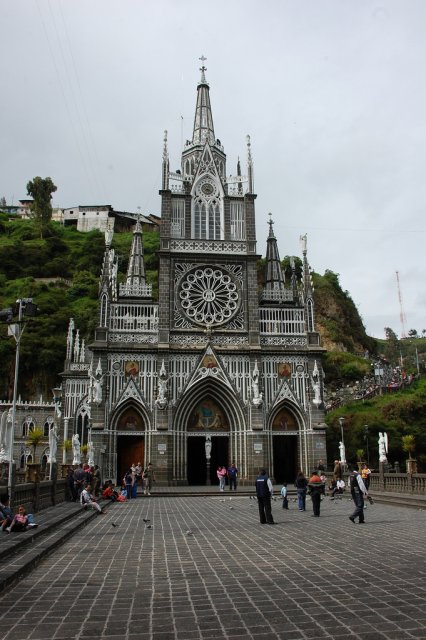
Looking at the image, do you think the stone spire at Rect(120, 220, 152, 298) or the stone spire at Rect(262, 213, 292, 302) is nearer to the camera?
the stone spire at Rect(120, 220, 152, 298)

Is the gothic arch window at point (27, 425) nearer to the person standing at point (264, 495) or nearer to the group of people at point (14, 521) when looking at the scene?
the person standing at point (264, 495)

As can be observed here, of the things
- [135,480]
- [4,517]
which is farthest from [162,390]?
[4,517]

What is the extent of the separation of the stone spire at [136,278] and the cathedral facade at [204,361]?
21 cm

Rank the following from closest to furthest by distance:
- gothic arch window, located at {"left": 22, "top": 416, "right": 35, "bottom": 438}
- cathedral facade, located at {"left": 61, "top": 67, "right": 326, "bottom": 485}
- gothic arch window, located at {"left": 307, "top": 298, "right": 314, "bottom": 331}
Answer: cathedral facade, located at {"left": 61, "top": 67, "right": 326, "bottom": 485} < gothic arch window, located at {"left": 307, "top": 298, "right": 314, "bottom": 331} < gothic arch window, located at {"left": 22, "top": 416, "right": 35, "bottom": 438}

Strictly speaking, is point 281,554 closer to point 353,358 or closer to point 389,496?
point 389,496

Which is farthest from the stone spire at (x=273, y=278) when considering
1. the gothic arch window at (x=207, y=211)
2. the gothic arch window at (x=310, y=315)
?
the gothic arch window at (x=207, y=211)

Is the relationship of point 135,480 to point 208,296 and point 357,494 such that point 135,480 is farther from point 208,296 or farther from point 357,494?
point 357,494

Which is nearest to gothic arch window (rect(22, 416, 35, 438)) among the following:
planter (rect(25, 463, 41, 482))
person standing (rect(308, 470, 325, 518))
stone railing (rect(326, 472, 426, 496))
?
stone railing (rect(326, 472, 426, 496))

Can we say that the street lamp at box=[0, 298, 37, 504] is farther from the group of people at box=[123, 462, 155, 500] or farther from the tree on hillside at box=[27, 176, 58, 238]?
the tree on hillside at box=[27, 176, 58, 238]

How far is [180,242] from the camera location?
127ft

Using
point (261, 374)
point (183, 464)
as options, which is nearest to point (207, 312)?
point (261, 374)

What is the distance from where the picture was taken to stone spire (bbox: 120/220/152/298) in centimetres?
4075

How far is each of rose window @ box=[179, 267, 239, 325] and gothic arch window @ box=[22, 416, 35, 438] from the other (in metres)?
27.3

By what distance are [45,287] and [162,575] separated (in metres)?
79.2
